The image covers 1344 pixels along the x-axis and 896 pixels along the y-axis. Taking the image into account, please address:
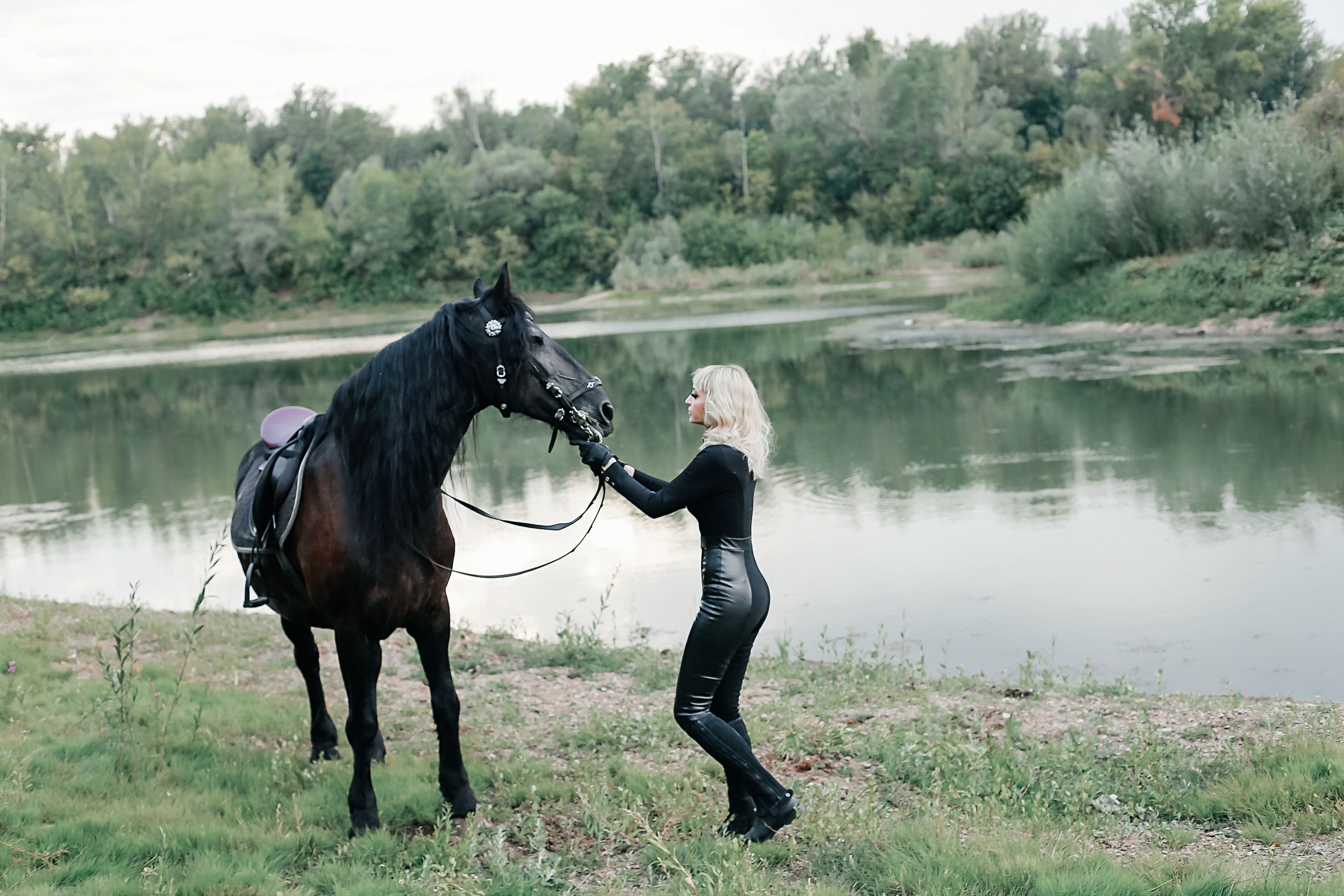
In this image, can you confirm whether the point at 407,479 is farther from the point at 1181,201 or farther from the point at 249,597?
the point at 1181,201

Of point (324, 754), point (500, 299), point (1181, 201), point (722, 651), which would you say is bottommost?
point (324, 754)

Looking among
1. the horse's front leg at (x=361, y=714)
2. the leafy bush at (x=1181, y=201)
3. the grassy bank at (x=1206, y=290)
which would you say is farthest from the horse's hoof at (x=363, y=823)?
the leafy bush at (x=1181, y=201)

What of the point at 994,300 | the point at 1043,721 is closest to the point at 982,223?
the point at 994,300

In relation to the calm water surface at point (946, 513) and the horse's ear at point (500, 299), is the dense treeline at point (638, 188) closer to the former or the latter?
the calm water surface at point (946, 513)

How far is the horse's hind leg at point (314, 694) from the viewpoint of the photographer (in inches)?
200

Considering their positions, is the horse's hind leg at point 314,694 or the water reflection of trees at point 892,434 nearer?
the horse's hind leg at point 314,694

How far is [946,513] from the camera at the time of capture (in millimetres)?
10758

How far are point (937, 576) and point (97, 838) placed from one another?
657cm

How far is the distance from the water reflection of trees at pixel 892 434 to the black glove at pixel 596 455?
5924 mm

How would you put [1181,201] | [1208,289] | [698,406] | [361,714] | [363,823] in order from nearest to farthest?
[698,406] < [363,823] < [361,714] < [1208,289] < [1181,201]

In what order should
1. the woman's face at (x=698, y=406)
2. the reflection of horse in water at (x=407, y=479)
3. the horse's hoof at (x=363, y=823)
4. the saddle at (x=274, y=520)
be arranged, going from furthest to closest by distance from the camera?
the saddle at (x=274, y=520)
the horse's hoof at (x=363, y=823)
the reflection of horse in water at (x=407, y=479)
the woman's face at (x=698, y=406)

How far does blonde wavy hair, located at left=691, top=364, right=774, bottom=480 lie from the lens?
3.72 m

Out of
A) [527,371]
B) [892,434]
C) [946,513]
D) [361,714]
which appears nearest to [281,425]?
[361,714]

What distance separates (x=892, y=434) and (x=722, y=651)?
39.8 ft
